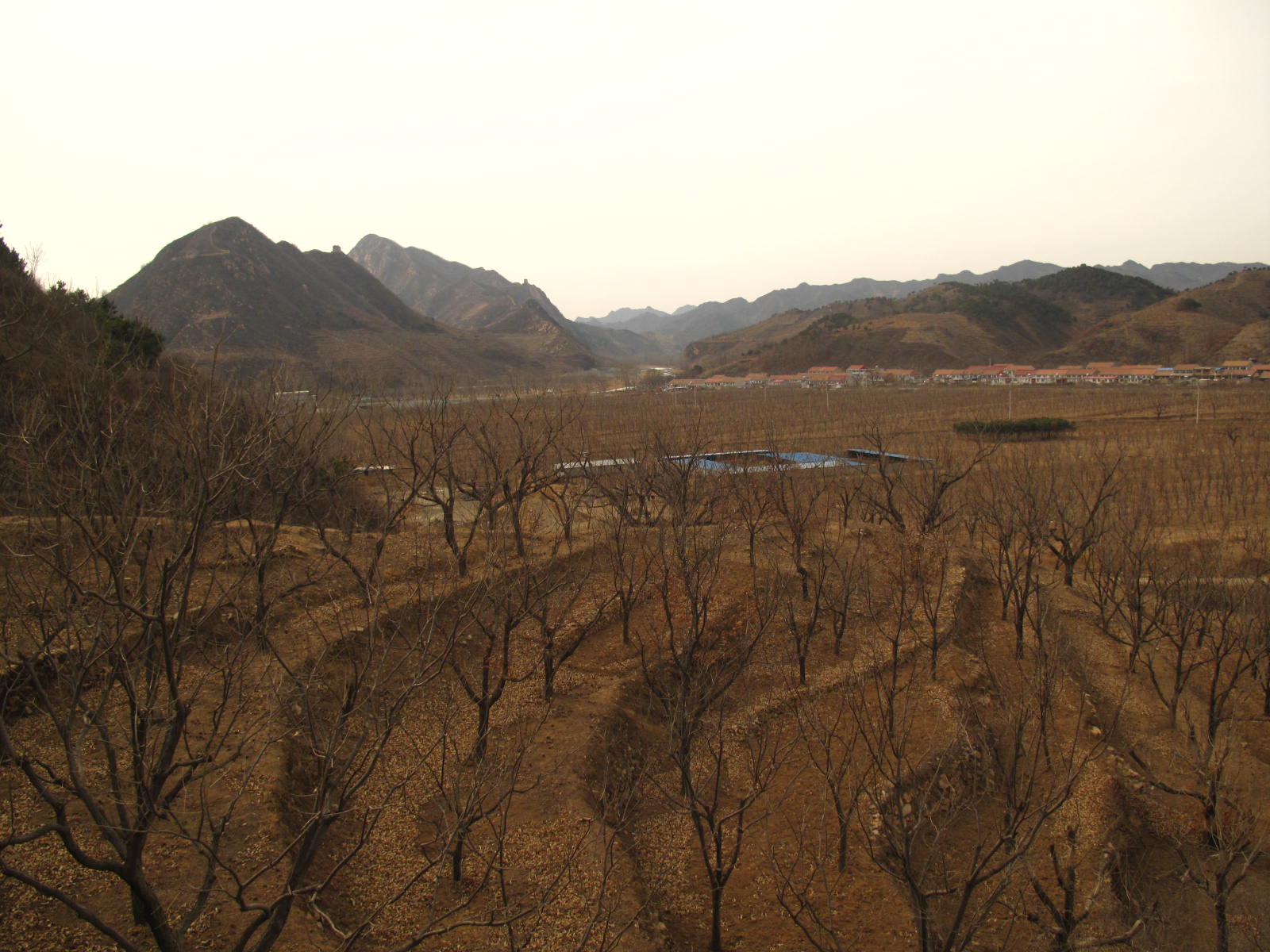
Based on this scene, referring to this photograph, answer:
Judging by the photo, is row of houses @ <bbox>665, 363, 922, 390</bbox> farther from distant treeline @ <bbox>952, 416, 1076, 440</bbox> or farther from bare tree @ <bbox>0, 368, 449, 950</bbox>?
bare tree @ <bbox>0, 368, 449, 950</bbox>

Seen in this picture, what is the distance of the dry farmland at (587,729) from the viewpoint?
18.6 feet

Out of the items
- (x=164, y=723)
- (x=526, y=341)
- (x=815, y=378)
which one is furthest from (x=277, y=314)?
(x=164, y=723)

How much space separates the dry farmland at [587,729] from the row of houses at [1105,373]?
62.9 metres

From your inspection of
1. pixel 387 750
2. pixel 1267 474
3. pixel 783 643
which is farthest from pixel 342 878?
pixel 1267 474

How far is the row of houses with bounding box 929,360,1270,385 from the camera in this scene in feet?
243

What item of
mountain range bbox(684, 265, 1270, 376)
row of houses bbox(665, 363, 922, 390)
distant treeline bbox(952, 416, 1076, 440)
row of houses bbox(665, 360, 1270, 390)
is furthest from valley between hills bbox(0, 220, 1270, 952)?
mountain range bbox(684, 265, 1270, 376)

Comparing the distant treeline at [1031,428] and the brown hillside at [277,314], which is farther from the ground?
the brown hillside at [277,314]

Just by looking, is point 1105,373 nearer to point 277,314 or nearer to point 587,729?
point 587,729

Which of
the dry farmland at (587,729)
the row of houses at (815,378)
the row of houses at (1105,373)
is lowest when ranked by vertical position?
the dry farmland at (587,729)

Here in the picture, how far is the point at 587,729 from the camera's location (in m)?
10.9

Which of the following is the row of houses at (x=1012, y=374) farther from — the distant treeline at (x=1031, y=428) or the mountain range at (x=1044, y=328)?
the distant treeline at (x=1031, y=428)

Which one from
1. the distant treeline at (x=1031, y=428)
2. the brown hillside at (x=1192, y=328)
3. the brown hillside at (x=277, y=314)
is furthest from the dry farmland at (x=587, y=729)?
the brown hillside at (x=1192, y=328)

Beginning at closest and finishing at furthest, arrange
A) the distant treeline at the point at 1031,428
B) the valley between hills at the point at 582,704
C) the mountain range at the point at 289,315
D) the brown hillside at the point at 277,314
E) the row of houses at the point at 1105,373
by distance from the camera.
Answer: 1. the valley between hills at the point at 582,704
2. the distant treeline at the point at 1031,428
3. the row of houses at the point at 1105,373
4. the mountain range at the point at 289,315
5. the brown hillside at the point at 277,314

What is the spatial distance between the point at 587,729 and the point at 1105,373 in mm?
96374
